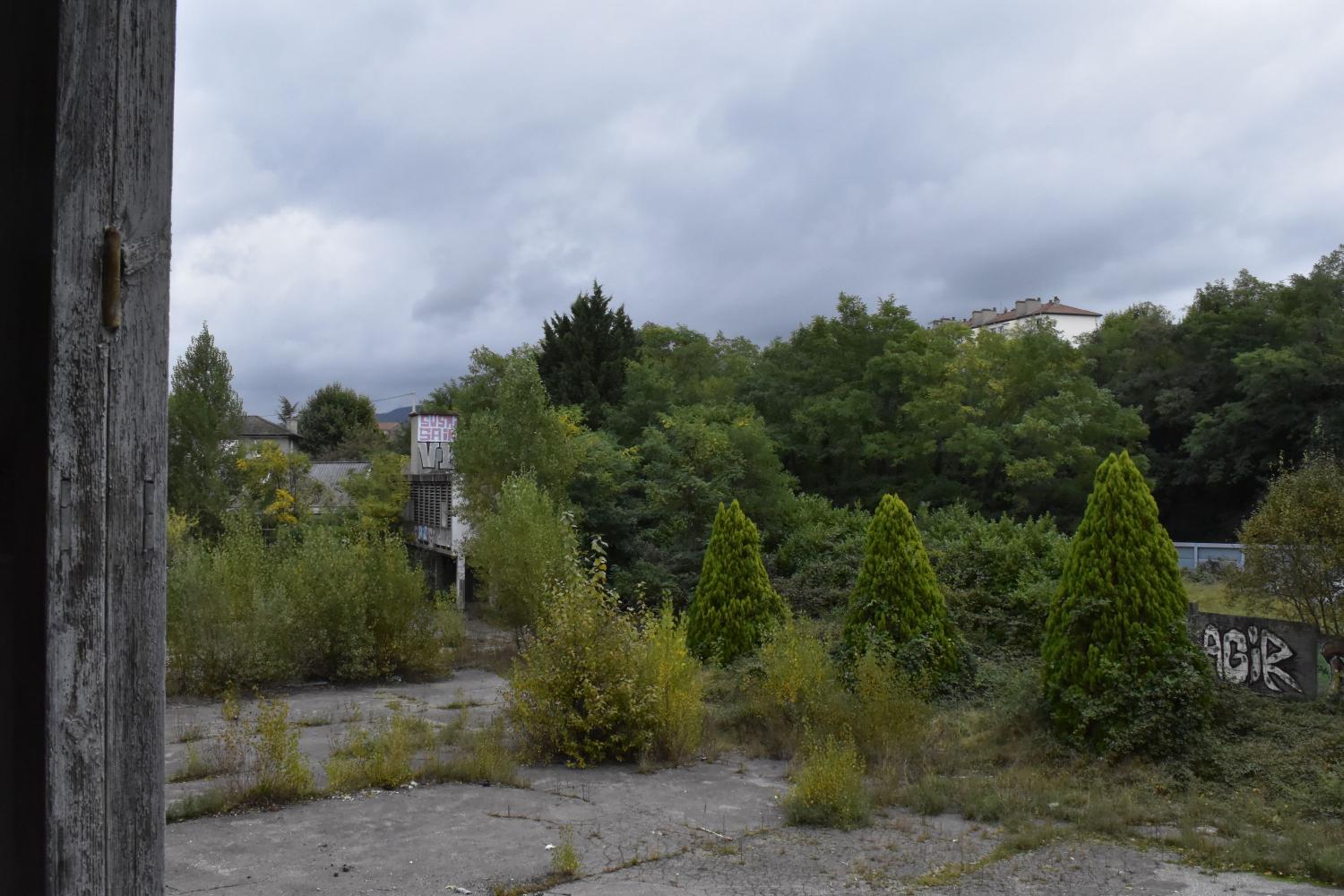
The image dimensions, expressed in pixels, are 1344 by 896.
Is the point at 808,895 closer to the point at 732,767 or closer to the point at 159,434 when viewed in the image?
the point at 732,767

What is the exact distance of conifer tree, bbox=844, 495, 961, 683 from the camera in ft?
41.5

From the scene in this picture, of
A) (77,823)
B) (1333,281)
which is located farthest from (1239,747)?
(1333,281)

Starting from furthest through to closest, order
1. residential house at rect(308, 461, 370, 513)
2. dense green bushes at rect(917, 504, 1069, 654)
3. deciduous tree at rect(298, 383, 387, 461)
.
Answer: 1. deciduous tree at rect(298, 383, 387, 461)
2. residential house at rect(308, 461, 370, 513)
3. dense green bushes at rect(917, 504, 1069, 654)

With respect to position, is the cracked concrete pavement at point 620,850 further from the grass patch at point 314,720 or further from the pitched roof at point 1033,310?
the pitched roof at point 1033,310

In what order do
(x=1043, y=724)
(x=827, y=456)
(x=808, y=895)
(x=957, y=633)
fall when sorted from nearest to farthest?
(x=808, y=895) → (x=1043, y=724) → (x=957, y=633) → (x=827, y=456)

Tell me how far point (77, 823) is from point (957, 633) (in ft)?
43.6

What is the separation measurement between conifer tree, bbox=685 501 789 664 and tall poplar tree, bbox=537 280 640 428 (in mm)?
22044

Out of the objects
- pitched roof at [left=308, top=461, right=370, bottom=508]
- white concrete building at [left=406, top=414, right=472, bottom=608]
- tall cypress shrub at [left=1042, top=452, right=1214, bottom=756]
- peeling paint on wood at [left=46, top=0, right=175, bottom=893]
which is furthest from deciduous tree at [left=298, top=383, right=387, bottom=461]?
peeling paint on wood at [left=46, top=0, right=175, bottom=893]

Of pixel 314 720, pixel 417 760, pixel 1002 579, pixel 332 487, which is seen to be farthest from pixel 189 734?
pixel 332 487

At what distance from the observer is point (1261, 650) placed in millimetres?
11109

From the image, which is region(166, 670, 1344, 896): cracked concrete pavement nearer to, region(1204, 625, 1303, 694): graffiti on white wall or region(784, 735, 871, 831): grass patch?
region(784, 735, 871, 831): grass patch

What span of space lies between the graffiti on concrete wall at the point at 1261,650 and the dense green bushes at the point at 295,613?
457 inches

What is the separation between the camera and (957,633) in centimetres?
1338

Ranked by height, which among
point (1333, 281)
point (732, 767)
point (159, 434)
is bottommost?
point (732, 767)
